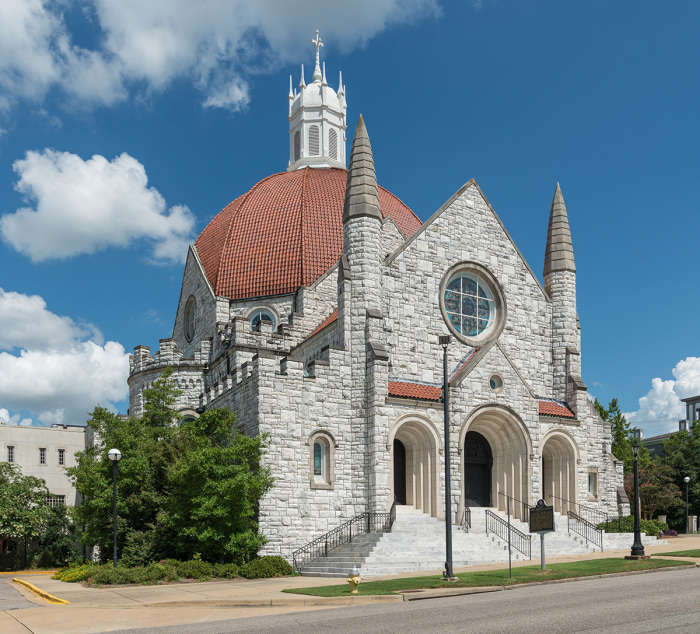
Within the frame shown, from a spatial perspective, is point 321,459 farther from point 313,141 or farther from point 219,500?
point 313,141

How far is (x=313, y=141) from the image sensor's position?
48438 mm

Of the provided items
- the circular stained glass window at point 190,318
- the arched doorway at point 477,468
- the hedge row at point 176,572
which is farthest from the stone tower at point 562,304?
the circular stained glass window at point 190,318

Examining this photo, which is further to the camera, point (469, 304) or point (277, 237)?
A: point (277, 237)

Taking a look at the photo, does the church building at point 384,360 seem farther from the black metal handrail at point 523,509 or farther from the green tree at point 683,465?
the green tree at point 683,465

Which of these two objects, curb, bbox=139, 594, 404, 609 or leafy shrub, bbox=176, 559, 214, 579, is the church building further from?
curb, bbox=139, 594, 404, 609

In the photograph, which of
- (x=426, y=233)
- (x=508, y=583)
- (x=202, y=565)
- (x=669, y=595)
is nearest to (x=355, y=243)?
(x=426, y=233)

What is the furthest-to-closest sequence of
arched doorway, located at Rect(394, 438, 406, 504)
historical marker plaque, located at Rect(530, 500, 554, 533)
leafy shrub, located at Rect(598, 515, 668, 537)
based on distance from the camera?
1. leafy shrub, located at Rect(598, 515, 668, 537)
2. arched doorway, located at Rect(394, 438, 406, 504)
3. historical marker plaque, located at Rect(530, 500, 554, 533)

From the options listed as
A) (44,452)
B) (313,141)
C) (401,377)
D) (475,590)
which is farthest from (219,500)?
(313,141)

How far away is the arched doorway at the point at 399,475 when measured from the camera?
2759 cm

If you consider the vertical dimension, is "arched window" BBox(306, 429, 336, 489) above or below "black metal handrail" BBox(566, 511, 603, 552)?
above

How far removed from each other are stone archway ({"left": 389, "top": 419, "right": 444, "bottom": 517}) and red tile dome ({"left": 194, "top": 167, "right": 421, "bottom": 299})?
10.4 metres

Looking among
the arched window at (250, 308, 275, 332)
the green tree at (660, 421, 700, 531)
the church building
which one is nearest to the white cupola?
the church building

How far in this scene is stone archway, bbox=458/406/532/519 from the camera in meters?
28.3

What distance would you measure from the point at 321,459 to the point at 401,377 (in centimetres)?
436
